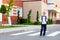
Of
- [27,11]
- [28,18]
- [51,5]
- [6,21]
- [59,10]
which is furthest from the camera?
[59,10]

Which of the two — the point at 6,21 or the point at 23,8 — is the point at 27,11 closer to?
the point at 23,8

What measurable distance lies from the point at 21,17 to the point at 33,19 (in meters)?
2.60

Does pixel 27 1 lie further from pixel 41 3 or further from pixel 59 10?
pixel 59 10

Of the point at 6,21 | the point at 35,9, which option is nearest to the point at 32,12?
the point at 35,9

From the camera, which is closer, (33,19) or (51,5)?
(33,19)

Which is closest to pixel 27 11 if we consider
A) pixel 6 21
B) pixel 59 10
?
pixel 6 21

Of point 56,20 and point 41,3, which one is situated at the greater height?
point 41,3

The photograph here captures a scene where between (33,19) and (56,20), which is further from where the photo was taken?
(56,20)

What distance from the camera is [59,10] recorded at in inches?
2810

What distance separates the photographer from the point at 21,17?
53.3 metres

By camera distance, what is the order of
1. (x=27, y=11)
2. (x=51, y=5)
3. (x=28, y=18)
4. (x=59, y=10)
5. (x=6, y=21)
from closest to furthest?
1. (x=6, y=21)
2. (x=28, y=18)
3. (x=27, y=11)
4. (x=51, y=5)
5. (x=59, y=10)

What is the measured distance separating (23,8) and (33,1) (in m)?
2.71

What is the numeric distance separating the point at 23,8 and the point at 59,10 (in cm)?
1956

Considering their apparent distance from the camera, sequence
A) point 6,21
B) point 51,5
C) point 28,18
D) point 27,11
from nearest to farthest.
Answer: point 6,21, point 28,18, point 27,11, point 51,5
